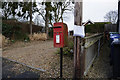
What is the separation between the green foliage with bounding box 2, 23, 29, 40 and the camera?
7690 millimetres

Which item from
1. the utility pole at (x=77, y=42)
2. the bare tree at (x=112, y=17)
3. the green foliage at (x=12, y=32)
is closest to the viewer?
the utility pole at (x=77, y=42)

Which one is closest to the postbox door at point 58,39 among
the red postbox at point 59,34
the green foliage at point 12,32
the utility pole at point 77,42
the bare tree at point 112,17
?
the red postbox at point 59,34

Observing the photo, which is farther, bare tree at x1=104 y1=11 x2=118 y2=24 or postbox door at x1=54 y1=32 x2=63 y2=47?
bare tree at x1=104 y1=11 x2=118 y2=24

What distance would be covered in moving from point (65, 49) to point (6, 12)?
9.33m

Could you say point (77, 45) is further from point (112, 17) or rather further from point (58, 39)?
point (112, 17)

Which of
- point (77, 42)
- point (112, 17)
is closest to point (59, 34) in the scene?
point (77, 42)

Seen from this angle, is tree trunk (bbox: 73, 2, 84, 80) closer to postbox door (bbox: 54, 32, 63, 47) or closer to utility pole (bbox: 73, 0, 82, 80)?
utility pole (bbox: 73, 0, 82, 80)

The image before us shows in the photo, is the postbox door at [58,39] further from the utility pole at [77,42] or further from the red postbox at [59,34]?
the utility pole at [77,42]

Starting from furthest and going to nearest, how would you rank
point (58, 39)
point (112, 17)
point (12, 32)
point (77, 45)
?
point (112, 17), point (12, 32), point (58, 39), point (77, 45)

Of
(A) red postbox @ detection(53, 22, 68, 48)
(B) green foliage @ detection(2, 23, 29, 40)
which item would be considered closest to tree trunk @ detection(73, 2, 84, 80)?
(A) red postbox @ detection(53, 22, 68, 48)

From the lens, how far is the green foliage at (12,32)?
769 cm

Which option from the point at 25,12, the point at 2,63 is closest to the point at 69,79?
the point at 2,63

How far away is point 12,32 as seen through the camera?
8203 millimetres

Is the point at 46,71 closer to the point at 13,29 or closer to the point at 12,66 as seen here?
the point at 12,66
